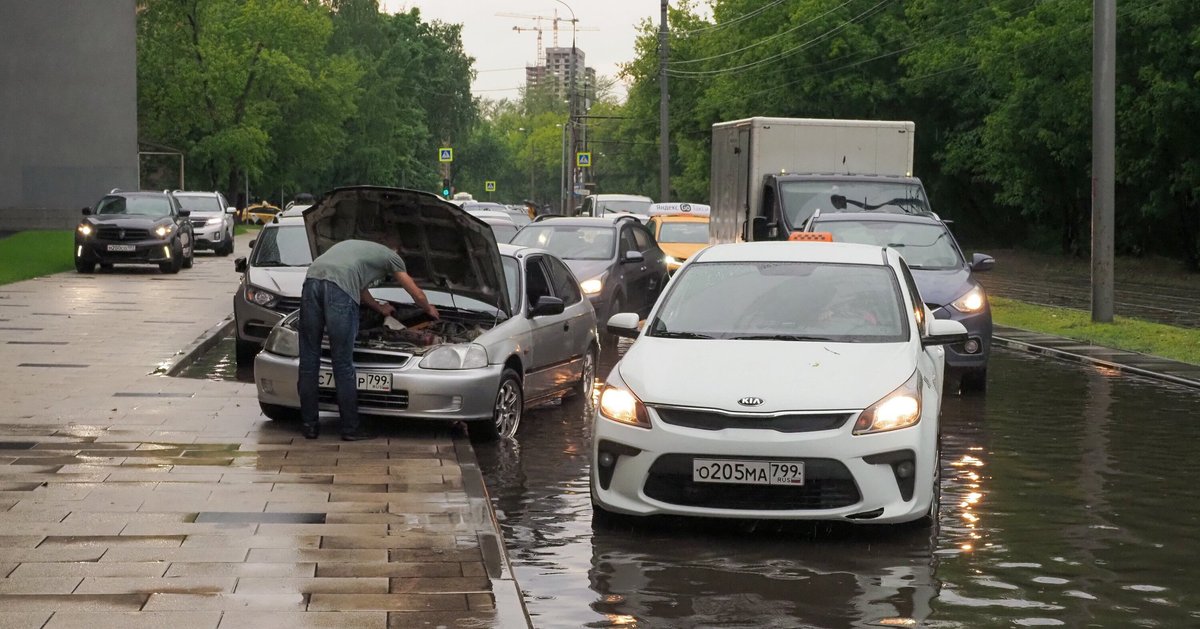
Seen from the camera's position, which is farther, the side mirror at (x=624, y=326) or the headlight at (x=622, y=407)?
the side mirror at (x=624, y=326)

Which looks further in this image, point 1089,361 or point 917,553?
point 1089,361

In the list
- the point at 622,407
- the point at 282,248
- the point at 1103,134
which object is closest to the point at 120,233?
the point at 282,248

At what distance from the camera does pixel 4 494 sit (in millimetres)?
8656

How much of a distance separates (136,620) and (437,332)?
20.3ft

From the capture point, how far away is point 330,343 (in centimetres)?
1124

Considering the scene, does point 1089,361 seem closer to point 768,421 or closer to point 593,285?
point 593,285

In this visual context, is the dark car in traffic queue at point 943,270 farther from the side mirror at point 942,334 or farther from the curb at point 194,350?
the curb at point 194,350

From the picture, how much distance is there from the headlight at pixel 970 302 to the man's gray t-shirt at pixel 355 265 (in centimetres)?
621

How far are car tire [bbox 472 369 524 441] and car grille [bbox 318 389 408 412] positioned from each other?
2.12 feet

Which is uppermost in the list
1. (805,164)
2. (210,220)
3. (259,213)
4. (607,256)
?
(805,164)

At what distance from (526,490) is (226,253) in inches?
1509

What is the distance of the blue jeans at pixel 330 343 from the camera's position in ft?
36.2

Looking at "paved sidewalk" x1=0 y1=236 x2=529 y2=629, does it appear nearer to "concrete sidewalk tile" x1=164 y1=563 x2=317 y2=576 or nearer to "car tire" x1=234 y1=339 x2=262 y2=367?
"concrete sidewalk tile" x1=164 y1=563 x2=317 y2=576

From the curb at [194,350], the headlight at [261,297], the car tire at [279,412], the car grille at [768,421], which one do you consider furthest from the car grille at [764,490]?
the headlight at [261,297]
